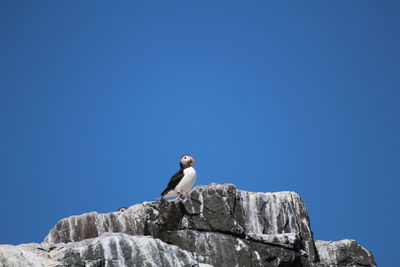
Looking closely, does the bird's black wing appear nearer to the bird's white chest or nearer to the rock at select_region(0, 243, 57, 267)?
the bird's white chest

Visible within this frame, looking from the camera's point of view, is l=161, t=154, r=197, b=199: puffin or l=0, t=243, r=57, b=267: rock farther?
l=161, t=154, r=197, b=199: puffin

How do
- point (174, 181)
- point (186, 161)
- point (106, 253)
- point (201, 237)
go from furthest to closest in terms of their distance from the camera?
point (186, 161) < point (174, 181) < point (201, 237) < point (106, 253)

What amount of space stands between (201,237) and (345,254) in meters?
4.93

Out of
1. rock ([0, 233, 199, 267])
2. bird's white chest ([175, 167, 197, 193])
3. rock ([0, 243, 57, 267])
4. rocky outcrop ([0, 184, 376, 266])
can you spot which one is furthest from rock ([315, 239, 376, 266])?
rock ([0, 243, 57, 267])

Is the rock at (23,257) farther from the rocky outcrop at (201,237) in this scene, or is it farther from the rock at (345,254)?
the rock at (345,254)

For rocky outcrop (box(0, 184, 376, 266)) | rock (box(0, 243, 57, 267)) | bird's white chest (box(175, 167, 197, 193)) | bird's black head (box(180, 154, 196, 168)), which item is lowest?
rock (box(0, 243, 57, 267))

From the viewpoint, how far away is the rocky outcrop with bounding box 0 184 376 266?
13734mm

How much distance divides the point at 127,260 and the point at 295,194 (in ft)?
25.4

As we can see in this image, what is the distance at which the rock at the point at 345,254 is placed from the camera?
19250 mm

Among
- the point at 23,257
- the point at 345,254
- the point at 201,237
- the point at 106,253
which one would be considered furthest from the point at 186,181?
the point at 23,257

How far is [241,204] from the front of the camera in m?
18.6

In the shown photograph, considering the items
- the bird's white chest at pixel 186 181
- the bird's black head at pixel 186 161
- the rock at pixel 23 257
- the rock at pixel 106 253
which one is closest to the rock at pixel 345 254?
the bird's white chest at pixel 186 181

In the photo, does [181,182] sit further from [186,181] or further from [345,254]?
[345,254]

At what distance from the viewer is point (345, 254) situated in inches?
762
